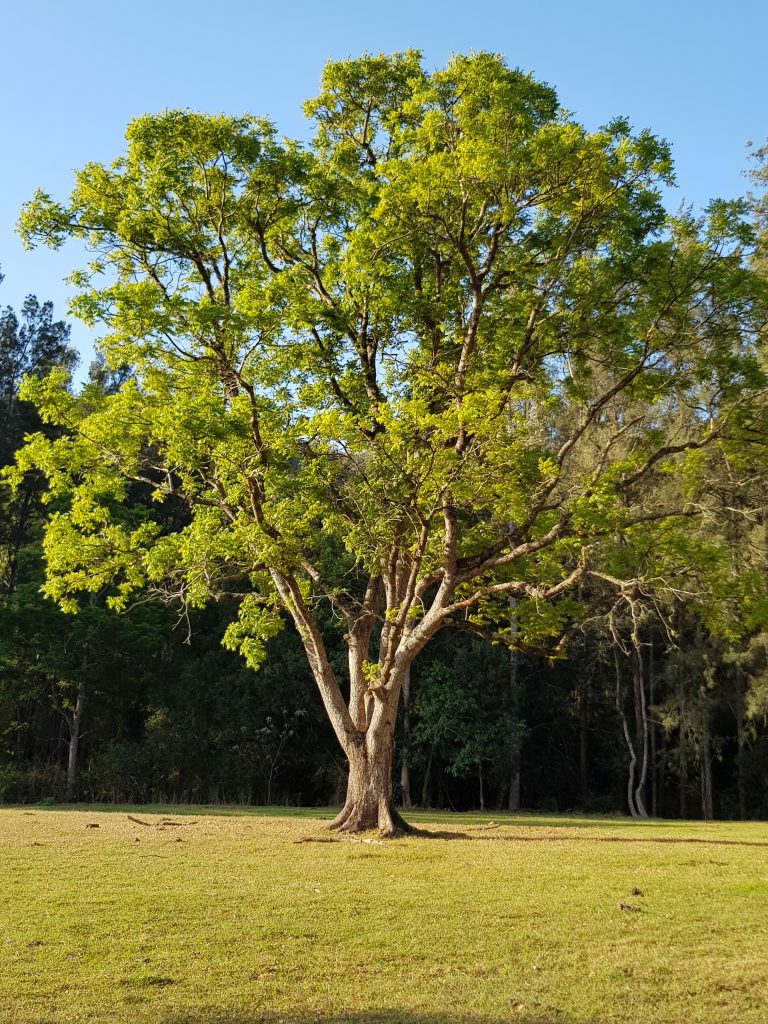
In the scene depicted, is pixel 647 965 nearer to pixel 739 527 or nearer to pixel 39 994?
pixel 39 994

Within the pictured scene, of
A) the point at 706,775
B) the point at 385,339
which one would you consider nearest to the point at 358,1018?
the point at 385,339

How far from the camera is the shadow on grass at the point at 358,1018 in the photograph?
4.54 meters

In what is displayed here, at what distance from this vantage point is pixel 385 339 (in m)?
14.8

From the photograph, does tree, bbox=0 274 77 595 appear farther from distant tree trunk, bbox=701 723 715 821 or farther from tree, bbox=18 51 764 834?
distant tree trunk, bbox=701 723 715 821

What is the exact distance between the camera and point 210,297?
556 inches

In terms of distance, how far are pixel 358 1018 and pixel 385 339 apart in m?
11.5

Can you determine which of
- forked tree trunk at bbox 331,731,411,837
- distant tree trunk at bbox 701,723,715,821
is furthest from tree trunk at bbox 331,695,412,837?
distant tree trunk at bbox 701,723,715,821

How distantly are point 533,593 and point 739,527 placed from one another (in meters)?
10.1

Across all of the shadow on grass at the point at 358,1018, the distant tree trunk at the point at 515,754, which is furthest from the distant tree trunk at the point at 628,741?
the shadow on grass at the point at 358,1018

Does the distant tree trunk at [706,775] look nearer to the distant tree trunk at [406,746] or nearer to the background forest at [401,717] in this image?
the background forest at [401,717]

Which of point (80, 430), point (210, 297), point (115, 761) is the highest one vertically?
point (210, 297)

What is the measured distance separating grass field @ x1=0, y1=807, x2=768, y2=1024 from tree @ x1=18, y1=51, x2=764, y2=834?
3975 mm

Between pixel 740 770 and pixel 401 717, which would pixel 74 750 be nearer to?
pixel 401 717

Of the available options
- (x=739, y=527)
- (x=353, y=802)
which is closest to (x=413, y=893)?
(x=353, y=802)
